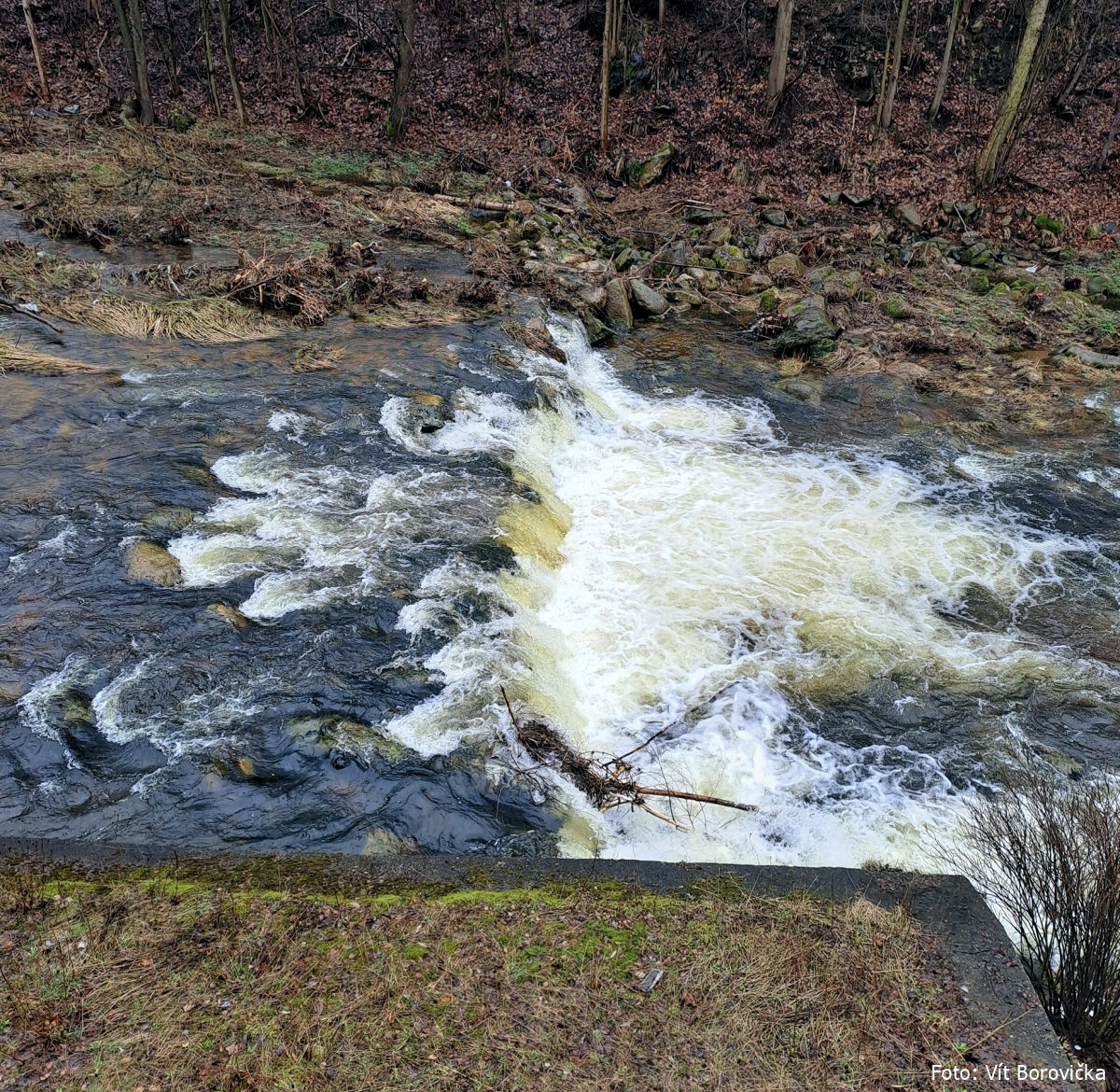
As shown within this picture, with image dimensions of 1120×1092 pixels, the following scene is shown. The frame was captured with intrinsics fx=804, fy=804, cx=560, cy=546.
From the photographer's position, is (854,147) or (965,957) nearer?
(965,957)

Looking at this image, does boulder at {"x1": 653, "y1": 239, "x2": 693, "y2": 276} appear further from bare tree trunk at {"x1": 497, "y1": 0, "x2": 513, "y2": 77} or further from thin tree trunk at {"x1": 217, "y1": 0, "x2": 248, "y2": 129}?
thin tree trunk at {"x1": 217, "y1": 0, "x2": 248, "y2": 129}

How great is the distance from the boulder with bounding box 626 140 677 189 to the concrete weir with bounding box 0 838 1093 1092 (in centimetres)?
1981

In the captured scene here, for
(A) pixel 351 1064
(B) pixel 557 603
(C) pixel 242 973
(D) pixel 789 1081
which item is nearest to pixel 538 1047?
(A) pixel 351 1064

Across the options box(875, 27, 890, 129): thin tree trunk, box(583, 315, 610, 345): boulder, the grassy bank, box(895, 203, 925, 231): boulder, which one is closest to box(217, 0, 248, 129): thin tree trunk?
box(583, 315, 610, 345): boulder

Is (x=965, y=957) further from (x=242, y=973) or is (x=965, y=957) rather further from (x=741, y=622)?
(x=741, y=622)

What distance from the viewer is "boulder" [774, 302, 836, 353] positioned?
14328 millimetres

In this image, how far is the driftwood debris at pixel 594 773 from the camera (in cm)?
586

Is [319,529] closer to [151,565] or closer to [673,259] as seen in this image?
[151,565]

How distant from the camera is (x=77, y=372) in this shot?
10.2 metres

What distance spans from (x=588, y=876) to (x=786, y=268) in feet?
50.0

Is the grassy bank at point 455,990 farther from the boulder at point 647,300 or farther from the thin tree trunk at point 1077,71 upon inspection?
the thin tree trunk at point 1077,71

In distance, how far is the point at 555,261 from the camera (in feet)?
53.0

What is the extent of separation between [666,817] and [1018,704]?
12.4 ft

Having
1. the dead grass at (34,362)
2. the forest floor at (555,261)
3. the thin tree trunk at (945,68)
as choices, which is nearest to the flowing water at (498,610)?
the dead grass at (34,362)
